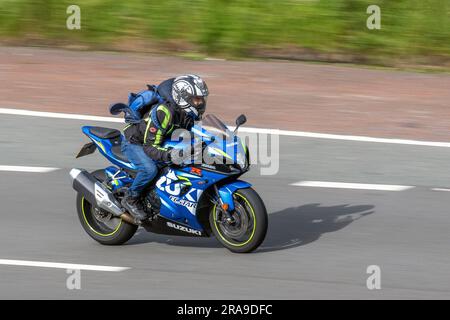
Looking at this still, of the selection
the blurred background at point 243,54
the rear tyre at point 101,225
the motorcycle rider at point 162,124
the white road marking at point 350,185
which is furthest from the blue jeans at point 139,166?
the blurred background at point 243,54

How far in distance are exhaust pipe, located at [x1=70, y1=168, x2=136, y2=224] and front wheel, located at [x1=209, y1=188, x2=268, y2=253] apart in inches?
33.3

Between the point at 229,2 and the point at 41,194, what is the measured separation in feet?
25.2

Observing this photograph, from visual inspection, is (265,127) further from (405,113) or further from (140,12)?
(140,12)

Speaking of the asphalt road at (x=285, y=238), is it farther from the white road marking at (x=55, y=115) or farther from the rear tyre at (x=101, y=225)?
the white road marking at (x=55, y=115)

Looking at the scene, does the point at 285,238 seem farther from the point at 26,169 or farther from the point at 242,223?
the point at 26,169

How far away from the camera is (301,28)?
17.9m

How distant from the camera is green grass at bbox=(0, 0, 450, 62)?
17.8m

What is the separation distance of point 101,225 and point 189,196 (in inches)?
44.5

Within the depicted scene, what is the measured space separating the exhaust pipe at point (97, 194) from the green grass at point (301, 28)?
8.42 meters

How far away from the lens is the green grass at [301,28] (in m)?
17.8

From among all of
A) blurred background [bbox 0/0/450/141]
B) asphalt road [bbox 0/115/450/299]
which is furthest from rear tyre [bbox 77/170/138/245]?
blurred background [bbox 0/0/450/141]

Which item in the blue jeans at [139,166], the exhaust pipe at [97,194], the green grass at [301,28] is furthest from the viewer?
the green grass at [301,28]

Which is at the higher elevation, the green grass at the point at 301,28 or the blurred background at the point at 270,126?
the green grass at the point at 301,28
